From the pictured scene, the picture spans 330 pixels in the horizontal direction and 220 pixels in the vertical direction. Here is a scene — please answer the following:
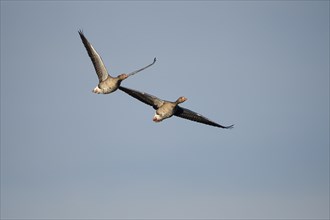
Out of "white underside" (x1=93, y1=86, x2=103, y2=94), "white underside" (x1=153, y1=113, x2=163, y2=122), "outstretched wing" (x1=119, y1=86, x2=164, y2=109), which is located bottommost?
"white underside" (x1=153, y1=113, x2=163, y2=122)

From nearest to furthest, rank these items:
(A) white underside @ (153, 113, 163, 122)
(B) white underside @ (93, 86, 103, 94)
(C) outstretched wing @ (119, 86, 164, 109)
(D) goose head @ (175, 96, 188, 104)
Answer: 1. (B) white underside @ (93, 86, 103, 94)
2. (A) white underside @ (153, 113, 163, 122)
3. (C) outstretched wing @ (119, 86, 164, 109)
4. (D) goose head @ (175, 96, 188, 104)

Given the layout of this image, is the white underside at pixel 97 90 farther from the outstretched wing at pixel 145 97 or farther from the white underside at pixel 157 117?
the white underside at pixel 157 117

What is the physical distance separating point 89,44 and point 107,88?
431 centimetres

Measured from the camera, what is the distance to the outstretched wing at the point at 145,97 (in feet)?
260

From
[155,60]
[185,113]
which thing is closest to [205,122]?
[185,113]

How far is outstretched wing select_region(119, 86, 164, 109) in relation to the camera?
79188 mm

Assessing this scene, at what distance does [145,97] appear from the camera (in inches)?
3130

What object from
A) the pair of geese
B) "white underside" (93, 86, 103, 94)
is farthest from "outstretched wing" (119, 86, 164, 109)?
"white underside" (93, 86, 103, 94)

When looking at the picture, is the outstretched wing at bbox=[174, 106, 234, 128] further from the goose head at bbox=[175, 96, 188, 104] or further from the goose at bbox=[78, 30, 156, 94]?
the goose at bbox=[78, 30, 156, 94]

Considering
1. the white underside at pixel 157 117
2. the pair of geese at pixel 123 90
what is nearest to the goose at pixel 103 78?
the pair of geese at pixel 123 90

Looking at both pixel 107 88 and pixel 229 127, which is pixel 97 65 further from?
pixel 229 127

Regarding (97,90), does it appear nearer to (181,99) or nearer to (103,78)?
(103,78)

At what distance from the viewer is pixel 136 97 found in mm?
80000

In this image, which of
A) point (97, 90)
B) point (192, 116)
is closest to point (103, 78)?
point (97, 90)
